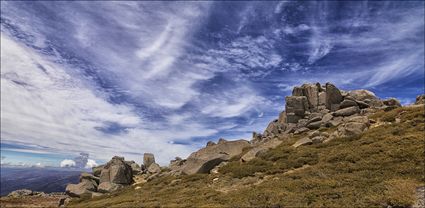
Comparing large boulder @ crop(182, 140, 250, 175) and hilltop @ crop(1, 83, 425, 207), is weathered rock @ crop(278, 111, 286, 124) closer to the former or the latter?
hilltop @ crop(1, 83, 425, 207)

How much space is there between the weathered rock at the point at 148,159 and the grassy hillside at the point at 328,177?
27.4 m

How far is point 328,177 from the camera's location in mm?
20844

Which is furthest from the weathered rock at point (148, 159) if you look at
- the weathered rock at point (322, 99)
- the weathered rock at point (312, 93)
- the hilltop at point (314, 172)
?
the weathered rock at point (322, 99)

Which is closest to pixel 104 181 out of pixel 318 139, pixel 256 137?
pixel 256 137

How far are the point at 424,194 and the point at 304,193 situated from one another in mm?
6435

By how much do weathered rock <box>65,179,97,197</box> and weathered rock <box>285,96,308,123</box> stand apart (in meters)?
38.9

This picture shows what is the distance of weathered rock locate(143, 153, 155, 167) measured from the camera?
63188 mm

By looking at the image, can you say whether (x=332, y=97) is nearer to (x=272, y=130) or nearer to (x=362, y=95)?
(x=362, y=95)

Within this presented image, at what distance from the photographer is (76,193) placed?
41406 millimetres

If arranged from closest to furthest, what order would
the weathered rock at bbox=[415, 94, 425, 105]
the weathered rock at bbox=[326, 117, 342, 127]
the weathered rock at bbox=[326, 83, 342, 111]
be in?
the weathered rock at bbox=[326, 117, 342, 127]
the weathered rock at bbox=[415, 94, 425, 105]
the weathered rock at bbox=[326, 83, 342, 111]

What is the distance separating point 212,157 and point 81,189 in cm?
2144

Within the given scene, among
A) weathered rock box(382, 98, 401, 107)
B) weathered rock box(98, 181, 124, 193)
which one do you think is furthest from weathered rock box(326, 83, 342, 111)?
weathered rock box(98, 181, 124, 193)

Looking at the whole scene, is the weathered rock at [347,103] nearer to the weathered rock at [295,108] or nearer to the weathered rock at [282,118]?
the weathered rock at [295,108]

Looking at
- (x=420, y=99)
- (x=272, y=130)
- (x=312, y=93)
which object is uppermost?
(x=312, y=93)
